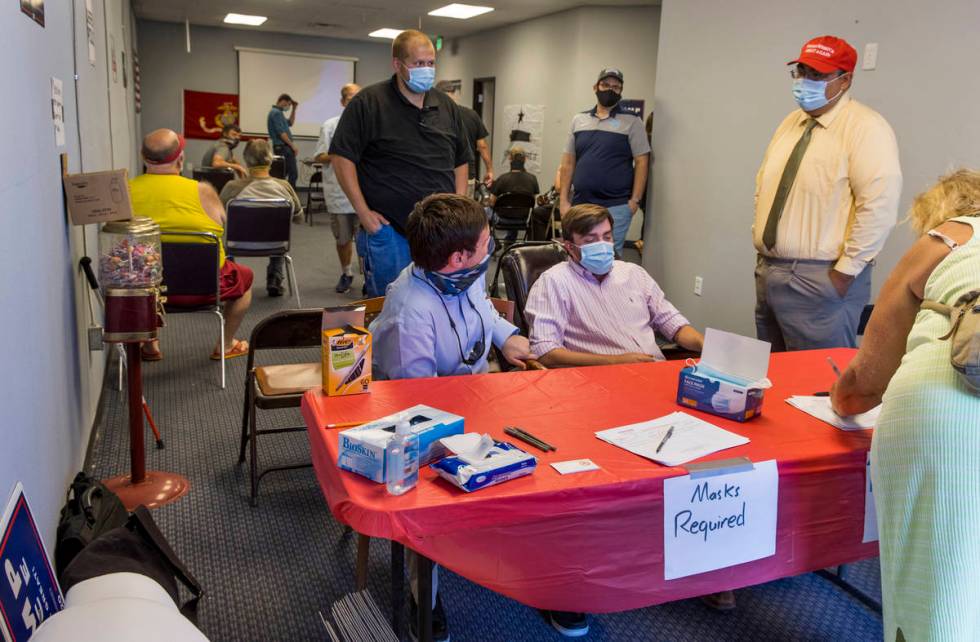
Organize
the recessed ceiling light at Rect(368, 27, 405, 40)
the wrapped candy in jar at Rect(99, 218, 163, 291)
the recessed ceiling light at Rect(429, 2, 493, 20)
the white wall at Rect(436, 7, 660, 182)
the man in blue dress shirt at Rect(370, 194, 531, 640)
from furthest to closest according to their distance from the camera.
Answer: the recessed ceiling light at Rect(368, 27, 405, 40), the recessed ceiling light at Rect(429, 2, 493, 20), the white wall at Rect(436, 7, 660, 182), the wrapped candy in jar at Rect(99, 218, 163, 291), the man in blue dress shirt at Rect(370, 194, 531, 640)

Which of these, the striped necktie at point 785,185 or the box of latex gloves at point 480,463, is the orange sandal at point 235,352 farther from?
the box of latex gloves at point 480,463

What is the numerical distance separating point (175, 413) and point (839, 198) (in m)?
3.02

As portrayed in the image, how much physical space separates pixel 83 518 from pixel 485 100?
33.0 feet

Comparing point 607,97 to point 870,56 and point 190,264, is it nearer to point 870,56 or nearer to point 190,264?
point 870,56

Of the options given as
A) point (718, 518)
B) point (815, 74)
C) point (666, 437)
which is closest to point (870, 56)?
point (815, 74)

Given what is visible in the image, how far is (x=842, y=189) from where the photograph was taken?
10.0ft

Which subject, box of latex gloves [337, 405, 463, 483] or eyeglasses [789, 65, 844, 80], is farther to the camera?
eyeglasses [789, 65, 844, 80]

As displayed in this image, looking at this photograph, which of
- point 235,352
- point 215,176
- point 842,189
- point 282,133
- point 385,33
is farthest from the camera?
point 385,33

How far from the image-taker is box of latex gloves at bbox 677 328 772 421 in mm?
1789

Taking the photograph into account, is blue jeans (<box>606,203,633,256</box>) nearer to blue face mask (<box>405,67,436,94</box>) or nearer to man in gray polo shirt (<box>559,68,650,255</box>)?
man in gray polo shirt (<box>559,68,650,255</box>)

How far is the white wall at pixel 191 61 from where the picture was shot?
1229 cm

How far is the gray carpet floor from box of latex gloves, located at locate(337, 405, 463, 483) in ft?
2.52

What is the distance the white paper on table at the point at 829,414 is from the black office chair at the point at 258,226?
3827mm

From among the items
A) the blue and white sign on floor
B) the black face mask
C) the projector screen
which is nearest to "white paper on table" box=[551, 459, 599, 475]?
the blue and white sign on floor
